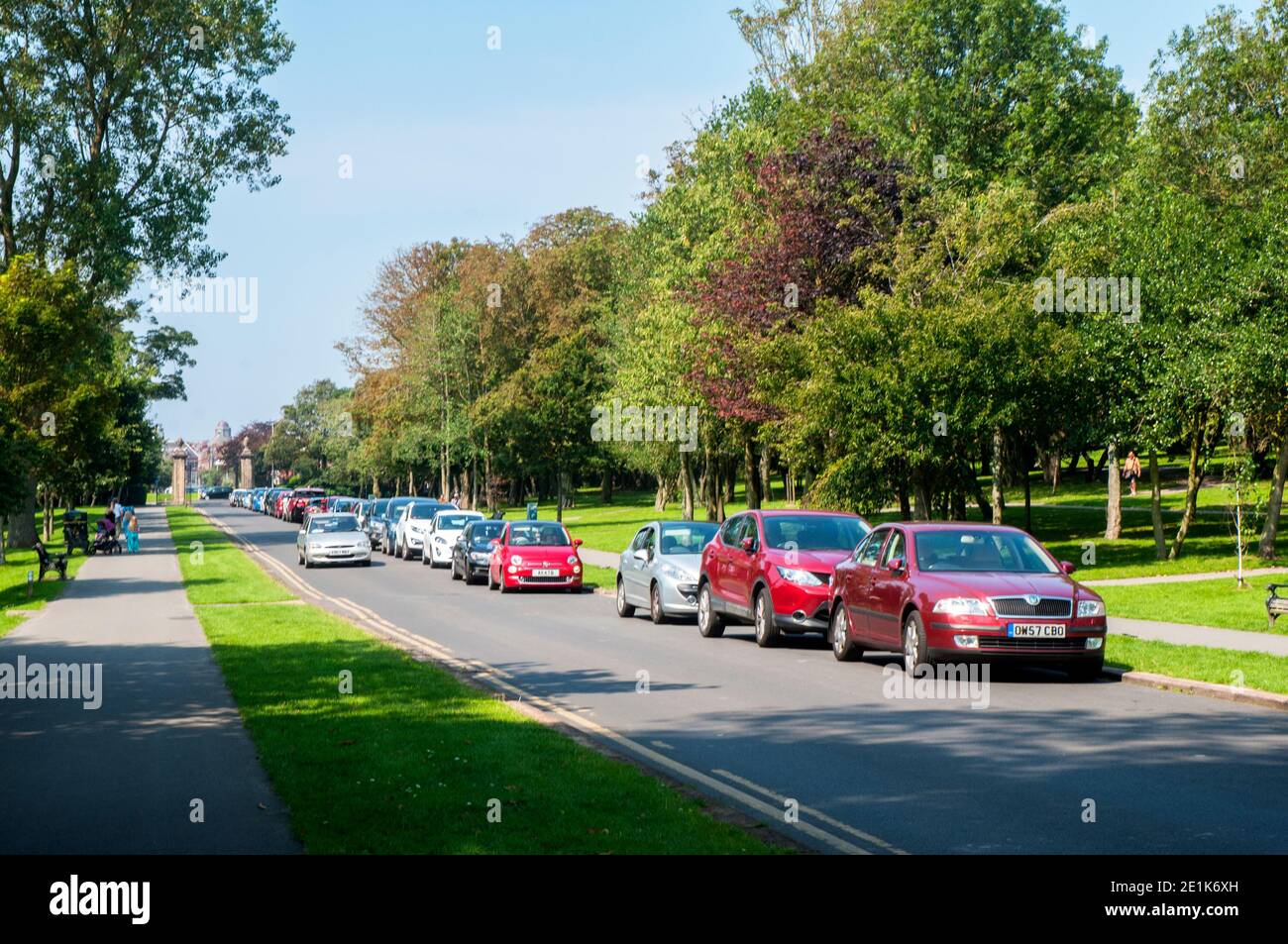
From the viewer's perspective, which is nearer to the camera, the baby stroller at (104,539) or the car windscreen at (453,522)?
the car windscreen at (453,522)

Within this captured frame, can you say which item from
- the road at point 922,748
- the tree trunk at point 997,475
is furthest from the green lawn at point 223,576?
the tree trunk at point 997,475

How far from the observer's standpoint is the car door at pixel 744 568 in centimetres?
1916

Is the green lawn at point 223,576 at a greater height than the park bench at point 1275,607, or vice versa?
the park bench at point 1275,607

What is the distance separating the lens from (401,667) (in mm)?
15203

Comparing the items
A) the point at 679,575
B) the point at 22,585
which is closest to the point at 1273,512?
the point at 679,575

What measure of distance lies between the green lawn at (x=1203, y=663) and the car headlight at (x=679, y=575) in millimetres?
6662

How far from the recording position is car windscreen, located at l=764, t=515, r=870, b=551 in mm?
19469

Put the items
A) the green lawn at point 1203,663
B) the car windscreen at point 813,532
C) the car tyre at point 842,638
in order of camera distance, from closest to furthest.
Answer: the green lawn at point 1203,663 → the car tyre at point 842,638 → the car windscreen at point 813,532

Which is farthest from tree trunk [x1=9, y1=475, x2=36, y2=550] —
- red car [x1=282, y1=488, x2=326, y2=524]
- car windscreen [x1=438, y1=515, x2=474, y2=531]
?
red car [x1=282, y1=488, x2=326, y2=524]

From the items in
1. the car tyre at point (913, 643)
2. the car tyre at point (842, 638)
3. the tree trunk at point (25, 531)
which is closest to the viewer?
the car tyre at point (913, 643)

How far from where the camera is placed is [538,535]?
3020 cm

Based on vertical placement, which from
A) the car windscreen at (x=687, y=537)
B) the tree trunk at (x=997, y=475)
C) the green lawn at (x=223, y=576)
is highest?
the tree trunk at (x=997, y=475)

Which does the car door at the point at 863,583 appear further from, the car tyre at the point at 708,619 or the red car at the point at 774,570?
the car tyre at the point at 708,619
